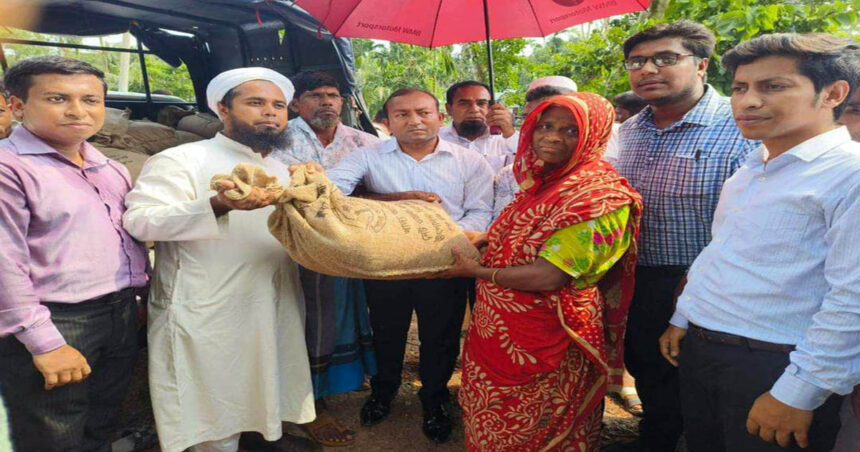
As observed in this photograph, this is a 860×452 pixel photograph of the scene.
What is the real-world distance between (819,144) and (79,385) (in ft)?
8.47

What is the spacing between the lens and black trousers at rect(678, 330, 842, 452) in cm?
137

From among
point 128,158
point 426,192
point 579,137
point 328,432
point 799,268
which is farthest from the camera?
point 128,158

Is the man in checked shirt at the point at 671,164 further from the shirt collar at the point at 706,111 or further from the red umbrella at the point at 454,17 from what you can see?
the red umbrella at the point at 454,17

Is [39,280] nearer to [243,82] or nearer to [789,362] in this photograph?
[243,82]

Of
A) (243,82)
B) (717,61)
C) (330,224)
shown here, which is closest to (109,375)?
(330,224)

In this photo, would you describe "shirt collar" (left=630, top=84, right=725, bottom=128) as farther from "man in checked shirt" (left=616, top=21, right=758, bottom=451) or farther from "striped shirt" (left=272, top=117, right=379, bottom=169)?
"striped shirt" (left=272, top=117, right=379, bottom=169)

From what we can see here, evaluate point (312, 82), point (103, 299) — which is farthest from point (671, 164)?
point (103, 299)

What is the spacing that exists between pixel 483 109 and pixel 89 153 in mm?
2455

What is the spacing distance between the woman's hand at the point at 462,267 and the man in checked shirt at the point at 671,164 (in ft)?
2.77

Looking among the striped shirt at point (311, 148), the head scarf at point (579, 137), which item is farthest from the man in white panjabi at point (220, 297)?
the head scarf at point (579, 137)

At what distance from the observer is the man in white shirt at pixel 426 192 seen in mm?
2682

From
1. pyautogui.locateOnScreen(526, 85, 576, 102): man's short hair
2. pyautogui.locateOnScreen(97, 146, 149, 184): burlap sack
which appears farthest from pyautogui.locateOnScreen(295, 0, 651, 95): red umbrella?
pyautogui.locateOnScreen(97, 146, 149, 184): burlap sack

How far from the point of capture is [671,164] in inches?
86.0

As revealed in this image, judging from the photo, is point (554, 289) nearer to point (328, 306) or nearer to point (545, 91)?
point (328, 306)
